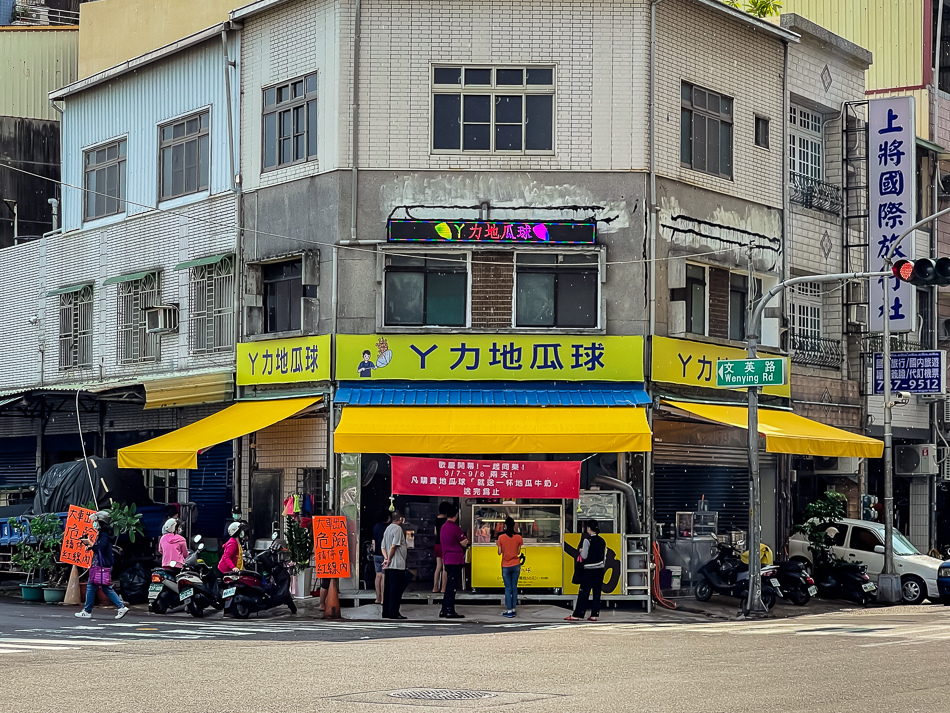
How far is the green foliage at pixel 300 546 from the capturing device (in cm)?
2398

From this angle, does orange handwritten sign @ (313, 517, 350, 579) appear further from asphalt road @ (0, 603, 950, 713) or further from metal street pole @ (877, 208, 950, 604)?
metal street pole @ (877, 208, 950, 604)

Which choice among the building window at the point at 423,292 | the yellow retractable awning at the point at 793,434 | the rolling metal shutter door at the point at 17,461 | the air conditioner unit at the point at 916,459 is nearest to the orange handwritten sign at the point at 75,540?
the building window at the point at 423,292

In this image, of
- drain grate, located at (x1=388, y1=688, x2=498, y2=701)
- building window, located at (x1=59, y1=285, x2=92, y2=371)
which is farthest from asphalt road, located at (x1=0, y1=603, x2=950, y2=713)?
building window, located at (x1=59, y1=285, x2=92, y2=371)

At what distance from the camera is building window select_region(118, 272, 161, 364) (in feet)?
95.9

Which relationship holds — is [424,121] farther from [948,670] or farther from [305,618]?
[948,670]

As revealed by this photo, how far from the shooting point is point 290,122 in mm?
26250

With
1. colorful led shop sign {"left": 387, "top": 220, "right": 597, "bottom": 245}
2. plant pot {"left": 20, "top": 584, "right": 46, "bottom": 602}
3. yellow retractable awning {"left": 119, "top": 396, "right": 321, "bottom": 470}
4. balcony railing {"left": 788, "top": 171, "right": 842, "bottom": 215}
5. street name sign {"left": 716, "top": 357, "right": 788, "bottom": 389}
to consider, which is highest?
balcony railing {"left": 788, "top": 171, "right": 842, "bottom": 215}

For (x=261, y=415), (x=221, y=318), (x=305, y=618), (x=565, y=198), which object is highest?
Answer: (x=565, y=198)

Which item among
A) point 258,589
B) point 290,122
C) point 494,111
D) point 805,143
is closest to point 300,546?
point 258,589

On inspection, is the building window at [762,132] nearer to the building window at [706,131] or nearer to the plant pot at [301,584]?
the building window at [706,131]

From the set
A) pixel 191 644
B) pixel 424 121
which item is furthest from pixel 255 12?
pixel 191 644

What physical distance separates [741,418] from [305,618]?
885cm

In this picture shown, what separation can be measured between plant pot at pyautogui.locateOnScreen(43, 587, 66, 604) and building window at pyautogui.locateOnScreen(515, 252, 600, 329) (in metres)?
9.40

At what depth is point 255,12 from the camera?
87.5 ft
